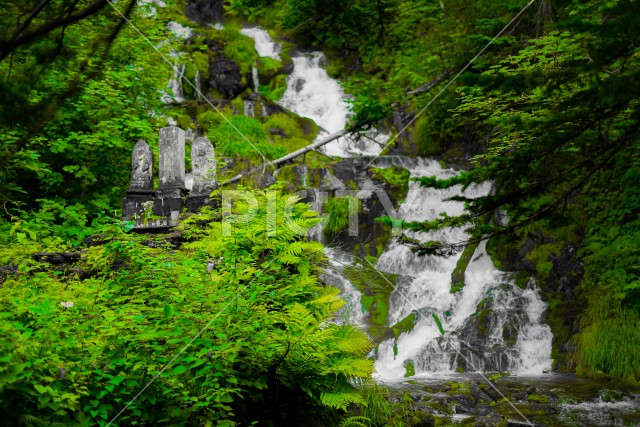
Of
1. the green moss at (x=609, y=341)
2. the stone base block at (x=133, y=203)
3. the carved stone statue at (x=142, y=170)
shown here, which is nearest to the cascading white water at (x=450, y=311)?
the green moss at (x=609, y=341)

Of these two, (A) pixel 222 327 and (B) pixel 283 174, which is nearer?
(A) pixel 222 327

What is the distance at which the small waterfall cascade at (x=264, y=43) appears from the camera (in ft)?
90.5

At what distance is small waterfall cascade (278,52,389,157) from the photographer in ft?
73.8

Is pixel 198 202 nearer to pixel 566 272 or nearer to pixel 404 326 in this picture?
pixel 404 326

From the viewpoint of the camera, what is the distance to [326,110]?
24.3m

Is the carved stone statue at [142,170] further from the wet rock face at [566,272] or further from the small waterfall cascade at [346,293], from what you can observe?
the wet rock face at [566,272]

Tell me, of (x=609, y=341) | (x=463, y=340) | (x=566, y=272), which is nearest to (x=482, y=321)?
(x=463, y=340)

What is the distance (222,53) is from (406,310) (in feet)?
56.8

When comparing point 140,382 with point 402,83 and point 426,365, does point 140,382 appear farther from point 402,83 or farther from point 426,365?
point 402,83

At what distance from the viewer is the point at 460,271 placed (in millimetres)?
14148

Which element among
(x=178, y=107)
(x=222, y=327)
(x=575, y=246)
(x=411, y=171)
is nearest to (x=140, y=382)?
(x=222, y=327)

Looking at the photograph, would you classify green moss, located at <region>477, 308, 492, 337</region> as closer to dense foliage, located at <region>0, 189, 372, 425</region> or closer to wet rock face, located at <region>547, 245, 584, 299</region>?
wet rock face, located at <region>547, 245, 584, 299</region>

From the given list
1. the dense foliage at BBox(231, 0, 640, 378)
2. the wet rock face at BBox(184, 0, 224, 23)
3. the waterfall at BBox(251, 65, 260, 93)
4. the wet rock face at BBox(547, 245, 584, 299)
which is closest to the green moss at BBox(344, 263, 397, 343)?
the dense foliage at BBox(231, 0, 640, 378)

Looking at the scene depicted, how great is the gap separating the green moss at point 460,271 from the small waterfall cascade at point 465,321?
123 mm
